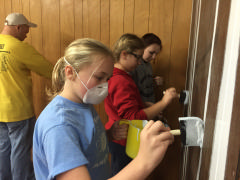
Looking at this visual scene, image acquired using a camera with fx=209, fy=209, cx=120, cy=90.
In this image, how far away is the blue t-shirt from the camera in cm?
58

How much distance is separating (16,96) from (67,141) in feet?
4.33

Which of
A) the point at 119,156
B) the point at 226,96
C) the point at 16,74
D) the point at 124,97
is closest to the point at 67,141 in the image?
the point at 226,96

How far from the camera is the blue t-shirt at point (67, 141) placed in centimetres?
58

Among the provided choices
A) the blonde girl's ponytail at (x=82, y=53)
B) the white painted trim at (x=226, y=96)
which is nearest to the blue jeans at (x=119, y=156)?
the blonde girl's ponytail at (x=82, y=53)

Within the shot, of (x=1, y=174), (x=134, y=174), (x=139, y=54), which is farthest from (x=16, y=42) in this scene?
(x=134, y=174)

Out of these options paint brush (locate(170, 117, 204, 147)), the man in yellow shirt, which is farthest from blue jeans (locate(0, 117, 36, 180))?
paint brush (locate(170, 117, 204, 147))

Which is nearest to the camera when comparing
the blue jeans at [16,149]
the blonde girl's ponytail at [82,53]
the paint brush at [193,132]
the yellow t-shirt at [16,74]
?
the paint brush at [193,132]

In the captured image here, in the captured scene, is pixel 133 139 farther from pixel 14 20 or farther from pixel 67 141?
pixel 14 20

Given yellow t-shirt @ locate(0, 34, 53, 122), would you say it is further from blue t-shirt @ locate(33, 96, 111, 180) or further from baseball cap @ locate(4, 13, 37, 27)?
blue t-shirt @ locate(33, 96, 111, 180)

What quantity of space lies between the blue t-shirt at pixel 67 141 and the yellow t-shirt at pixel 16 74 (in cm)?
107

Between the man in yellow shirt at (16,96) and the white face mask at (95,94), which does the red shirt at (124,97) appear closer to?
the white face mask at (95,94)

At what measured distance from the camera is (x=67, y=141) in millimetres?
593

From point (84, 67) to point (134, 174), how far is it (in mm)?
416

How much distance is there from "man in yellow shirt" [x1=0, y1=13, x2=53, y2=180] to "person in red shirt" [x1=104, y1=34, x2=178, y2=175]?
0.79m
